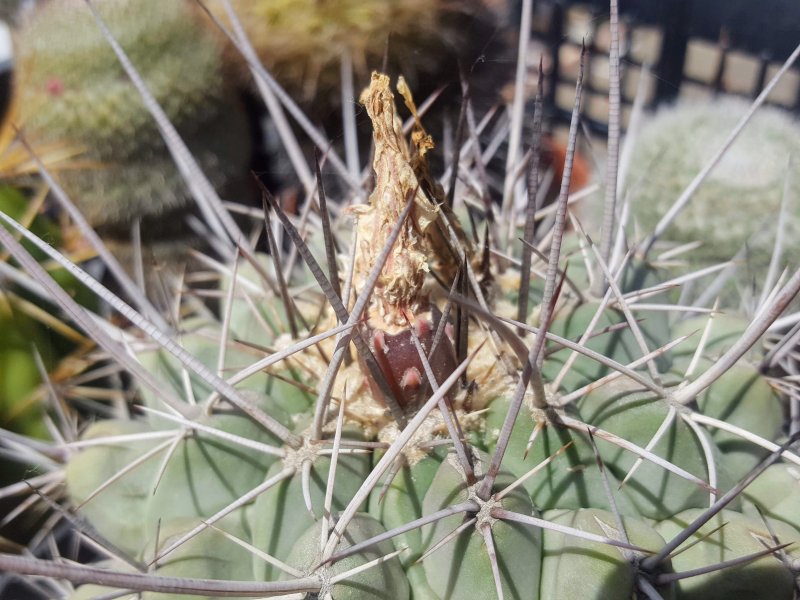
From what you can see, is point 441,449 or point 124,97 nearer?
point 441,449

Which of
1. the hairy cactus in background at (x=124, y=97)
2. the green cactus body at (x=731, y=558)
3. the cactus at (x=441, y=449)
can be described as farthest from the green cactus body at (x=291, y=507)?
the hairy cactus in background at (x=124, y=97)

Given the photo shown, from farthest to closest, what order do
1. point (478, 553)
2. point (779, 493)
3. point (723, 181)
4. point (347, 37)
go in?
point (347, 37) → point (723, 181) → point (779, 493) → point (478, 553)

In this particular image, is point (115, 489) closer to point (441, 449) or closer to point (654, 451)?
point (441, 449)

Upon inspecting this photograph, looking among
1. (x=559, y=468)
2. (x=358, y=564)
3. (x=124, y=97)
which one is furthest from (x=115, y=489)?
(x=124, y=97)

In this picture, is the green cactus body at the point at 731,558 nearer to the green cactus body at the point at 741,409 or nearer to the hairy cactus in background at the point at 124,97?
the green cactus body at the point at 741,409

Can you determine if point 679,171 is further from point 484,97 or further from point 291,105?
point 291,105

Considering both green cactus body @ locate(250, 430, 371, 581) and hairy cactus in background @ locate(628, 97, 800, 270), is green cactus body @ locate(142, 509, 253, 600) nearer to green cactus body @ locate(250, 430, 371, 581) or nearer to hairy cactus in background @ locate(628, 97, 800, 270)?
green cactus body @ locate(250, 430, 371, 581)

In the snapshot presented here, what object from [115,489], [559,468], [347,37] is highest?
[347,37]

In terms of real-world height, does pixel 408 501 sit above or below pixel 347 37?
below
